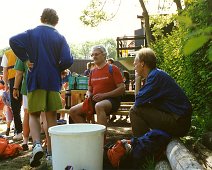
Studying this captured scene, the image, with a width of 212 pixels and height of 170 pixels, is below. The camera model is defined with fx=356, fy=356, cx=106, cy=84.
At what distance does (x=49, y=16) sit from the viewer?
452 cm

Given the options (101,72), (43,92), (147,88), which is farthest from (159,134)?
(101,72)

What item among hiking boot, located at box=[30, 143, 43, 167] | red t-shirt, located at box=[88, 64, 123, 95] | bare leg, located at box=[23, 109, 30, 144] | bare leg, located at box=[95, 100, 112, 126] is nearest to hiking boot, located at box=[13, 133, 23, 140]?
bare leg, located at box=[23, 109, 30, 144]

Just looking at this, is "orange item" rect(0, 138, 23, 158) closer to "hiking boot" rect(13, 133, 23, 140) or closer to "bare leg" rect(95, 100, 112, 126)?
"bare leg" rect(95, 100, 112, 126)

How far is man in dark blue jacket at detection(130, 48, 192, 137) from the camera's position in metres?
4.10

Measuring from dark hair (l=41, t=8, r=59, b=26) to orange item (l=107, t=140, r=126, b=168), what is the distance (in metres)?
1.77

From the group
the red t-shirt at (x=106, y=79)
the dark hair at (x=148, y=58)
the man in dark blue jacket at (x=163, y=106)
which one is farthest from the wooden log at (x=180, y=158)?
the red t-shirt at (x=106, y=79)

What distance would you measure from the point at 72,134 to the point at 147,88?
134cm

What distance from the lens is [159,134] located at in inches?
156

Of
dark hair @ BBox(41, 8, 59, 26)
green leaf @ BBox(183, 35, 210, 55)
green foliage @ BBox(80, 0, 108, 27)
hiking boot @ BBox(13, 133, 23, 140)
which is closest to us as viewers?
green leaf @ BBox(183, 35, 210, 55)

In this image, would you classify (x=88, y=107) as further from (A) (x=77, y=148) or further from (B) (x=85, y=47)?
(B) (x=85, y=47)

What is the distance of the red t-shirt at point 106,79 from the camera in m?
5.56

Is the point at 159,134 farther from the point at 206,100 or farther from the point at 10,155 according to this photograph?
the point at 10,155

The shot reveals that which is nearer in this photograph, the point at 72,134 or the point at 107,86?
the point at 72,134

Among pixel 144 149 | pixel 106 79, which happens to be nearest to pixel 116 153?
pixel 144 149
